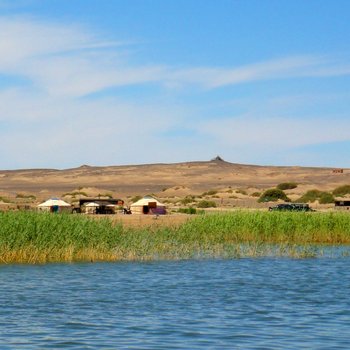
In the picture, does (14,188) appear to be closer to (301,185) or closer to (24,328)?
(301,185)

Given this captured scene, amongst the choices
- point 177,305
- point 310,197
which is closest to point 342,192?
point 310,197

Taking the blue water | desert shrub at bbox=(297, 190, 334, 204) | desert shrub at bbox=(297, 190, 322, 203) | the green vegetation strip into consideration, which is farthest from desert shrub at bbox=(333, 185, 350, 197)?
the blue water

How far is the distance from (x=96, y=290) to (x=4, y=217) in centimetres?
752

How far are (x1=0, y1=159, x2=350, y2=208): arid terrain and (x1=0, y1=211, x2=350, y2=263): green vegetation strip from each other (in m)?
69.7

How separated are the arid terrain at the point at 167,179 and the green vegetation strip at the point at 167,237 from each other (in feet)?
229

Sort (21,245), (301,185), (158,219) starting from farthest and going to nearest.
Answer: (301,185) → (158,219) → (21,245)

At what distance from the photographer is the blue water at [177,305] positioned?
1698cm

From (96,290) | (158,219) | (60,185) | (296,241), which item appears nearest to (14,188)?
(60,185)

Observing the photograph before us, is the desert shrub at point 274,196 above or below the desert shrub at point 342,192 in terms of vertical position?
below

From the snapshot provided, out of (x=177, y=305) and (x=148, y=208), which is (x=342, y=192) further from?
(x=177, y=305)

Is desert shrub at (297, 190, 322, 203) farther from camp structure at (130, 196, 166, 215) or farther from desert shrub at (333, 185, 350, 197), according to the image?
camp structure at (130, 196, 166, 215)

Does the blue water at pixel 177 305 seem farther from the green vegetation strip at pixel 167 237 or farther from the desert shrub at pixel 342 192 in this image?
the desert shrub at pixel 342 192

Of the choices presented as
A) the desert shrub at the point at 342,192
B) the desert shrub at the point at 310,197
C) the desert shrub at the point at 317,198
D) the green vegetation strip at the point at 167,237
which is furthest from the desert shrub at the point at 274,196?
the green vegetation strip at the point at 167,237

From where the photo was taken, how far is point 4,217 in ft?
102
